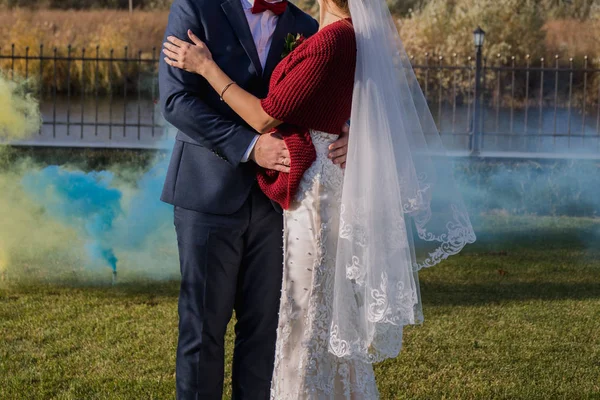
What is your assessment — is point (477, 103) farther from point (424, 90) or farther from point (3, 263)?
point (3, 263)

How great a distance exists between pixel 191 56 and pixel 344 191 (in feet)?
1.98

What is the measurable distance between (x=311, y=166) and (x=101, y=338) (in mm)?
2392

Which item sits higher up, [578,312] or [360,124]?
[360,124]

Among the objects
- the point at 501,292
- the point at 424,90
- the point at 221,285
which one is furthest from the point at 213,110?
the point at 424,90

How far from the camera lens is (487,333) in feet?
15.9

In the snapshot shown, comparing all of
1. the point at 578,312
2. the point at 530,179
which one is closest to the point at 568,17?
the point at 530,179

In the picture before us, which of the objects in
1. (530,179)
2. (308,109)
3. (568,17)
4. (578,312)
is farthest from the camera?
(568,17)

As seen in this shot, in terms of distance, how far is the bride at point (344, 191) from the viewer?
2.52 metres

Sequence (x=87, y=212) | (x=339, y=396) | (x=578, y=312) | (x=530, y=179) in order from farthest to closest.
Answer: (x=530, y=179) < (x=87, y=212) < (x=578, y=312) < (x=339, y=396)

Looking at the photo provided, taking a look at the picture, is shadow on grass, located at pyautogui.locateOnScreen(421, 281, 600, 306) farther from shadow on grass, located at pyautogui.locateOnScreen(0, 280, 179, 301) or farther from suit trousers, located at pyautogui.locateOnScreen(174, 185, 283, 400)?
suit trousers, located at pyautogui.locateOnScreen(174, 185, 283, 400)

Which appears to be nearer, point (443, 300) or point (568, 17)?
point (443, 300)

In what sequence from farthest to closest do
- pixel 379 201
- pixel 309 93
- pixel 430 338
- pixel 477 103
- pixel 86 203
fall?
pixel 477 103 < pixel 86 203 < pixel 430 338 < pixel 379 201 < pixel 309 93

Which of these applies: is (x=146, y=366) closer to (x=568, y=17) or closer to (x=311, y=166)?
(x=311, y=166)

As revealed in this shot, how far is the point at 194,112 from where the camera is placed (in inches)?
101
